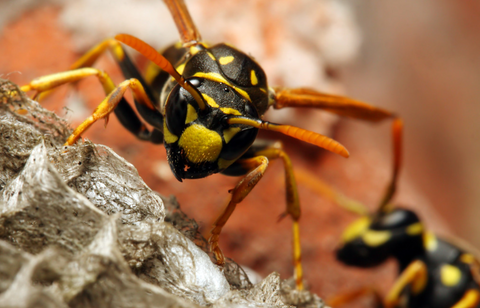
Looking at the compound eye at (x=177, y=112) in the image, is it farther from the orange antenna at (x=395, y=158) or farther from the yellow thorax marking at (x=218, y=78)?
the orange antenna at (x=395, y=158)

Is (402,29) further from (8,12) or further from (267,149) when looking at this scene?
(8,12)

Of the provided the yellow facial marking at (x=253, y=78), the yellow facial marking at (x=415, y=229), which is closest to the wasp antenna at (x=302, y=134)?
the yellow facial marking at (x=253, y=78)

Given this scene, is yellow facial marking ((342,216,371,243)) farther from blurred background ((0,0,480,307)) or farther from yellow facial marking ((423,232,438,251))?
yellow facial marking ((423,232,438,251))

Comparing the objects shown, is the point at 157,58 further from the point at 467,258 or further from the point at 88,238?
the point at 467,258

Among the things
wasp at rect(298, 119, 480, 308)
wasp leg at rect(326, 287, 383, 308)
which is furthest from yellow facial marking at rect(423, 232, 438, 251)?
wasp leg at rect(326, 287, 383, 308)

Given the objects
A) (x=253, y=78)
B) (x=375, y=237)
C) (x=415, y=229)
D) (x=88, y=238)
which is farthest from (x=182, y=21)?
(x=415, y=229)

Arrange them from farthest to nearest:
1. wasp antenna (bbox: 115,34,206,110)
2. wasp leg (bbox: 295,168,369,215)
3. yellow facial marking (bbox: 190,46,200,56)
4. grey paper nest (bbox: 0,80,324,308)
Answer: wasp leg (bbox: 295,168,369,215) < yellow facial marking (bbox: 190,46,200,56) < wasp antenna (bbox: 115,34,206,110) < grey paper nest (bbox: 0,80,324,308)
